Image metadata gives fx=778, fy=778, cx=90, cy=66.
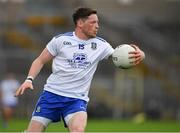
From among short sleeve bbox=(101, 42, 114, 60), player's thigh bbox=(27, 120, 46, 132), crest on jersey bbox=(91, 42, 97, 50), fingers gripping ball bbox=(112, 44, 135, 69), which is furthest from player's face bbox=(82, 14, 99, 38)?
player's thigh bbox=(27, 120, 46, 132)

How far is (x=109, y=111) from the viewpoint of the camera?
34969 mm

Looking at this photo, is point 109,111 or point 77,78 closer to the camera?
Result: point 77,78

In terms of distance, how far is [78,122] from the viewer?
36.5 feet

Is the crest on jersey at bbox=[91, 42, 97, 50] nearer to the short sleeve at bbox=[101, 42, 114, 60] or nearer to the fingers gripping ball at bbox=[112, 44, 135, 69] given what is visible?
the short sleeve at bbox=[101, 42, 114, 60]

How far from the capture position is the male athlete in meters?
11.5

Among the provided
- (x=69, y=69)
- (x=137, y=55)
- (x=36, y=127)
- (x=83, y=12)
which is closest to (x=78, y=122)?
(x=36, y=127)

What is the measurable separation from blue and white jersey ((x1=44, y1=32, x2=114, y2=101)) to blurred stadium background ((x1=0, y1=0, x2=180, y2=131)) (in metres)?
21.5

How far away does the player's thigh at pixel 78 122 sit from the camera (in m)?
11.1

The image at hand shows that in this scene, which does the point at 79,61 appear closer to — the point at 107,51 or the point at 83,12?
the point at 107,51

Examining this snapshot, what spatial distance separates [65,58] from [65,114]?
840mm

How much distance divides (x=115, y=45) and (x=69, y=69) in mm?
24488

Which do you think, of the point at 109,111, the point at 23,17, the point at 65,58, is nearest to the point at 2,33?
the point at 23,17

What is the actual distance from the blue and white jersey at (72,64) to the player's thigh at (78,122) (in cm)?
34

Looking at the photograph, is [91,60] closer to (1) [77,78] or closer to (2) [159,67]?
(1) [77,78]
